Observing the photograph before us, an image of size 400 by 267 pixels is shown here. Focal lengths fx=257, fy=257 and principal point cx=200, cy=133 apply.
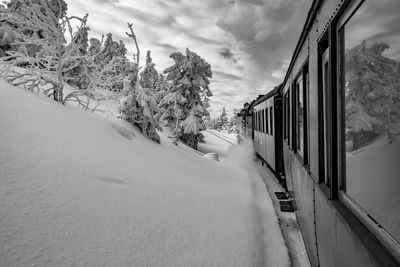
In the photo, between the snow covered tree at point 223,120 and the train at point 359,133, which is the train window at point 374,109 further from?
the snow covered tree at point 223,120

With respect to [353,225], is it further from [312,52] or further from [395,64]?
[312,52]

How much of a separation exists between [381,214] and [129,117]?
1001 centimetres

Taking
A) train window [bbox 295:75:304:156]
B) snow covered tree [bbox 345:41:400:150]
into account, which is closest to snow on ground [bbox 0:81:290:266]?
train window [bbox 295:75:304:156]

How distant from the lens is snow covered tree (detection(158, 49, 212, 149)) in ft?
66.0

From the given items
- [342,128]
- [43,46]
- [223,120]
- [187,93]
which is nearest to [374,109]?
[342,128]

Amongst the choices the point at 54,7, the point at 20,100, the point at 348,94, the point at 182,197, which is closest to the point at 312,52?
the point at 348,94

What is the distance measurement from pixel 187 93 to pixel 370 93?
63.5ft

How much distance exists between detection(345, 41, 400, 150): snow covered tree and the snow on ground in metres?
2.39

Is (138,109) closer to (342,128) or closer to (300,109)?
(300,109)

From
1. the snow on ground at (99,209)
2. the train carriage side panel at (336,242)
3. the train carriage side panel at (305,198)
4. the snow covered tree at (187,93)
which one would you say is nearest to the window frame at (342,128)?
the train carriage side panel at (336,242)

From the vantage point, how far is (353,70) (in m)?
1.74

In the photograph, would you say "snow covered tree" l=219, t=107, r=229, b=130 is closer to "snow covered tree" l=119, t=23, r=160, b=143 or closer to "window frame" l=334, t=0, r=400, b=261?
"snow covered tree" l=119, t=23, r=160, b=143

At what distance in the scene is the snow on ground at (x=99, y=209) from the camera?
2412 mm

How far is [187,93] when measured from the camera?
67.3ft
